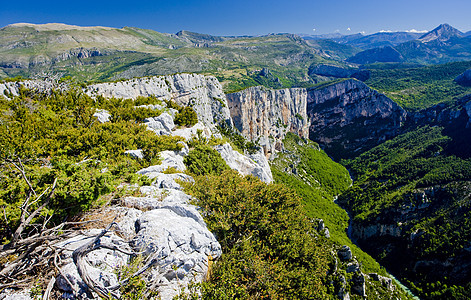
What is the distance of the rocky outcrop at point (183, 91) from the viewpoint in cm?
4052

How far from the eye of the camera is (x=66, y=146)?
17.0m

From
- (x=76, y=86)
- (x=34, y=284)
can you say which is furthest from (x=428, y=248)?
(x=76, y=86)

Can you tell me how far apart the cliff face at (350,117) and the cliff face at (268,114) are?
80.3 ft

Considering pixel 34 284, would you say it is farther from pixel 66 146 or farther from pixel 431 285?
pixel 431 285

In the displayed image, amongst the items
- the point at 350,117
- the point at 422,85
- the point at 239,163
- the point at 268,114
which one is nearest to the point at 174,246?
the point at 239,163

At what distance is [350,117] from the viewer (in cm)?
14350

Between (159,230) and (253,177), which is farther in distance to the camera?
(253,177)

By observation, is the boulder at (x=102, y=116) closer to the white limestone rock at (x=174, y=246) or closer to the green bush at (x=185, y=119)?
the green bush at (x=185, y=119)

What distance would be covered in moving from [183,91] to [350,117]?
130374mm

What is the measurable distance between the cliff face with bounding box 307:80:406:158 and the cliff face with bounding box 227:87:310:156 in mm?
24461

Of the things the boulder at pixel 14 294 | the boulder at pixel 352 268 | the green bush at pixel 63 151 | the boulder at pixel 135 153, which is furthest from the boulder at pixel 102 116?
the boulder at pixel 352 268

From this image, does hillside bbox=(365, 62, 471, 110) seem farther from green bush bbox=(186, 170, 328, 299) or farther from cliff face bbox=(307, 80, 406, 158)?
green bush bbox=(186, 170, 328, 299)

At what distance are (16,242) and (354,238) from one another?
290 feet

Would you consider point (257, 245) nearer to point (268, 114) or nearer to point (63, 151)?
point (63, 151)
